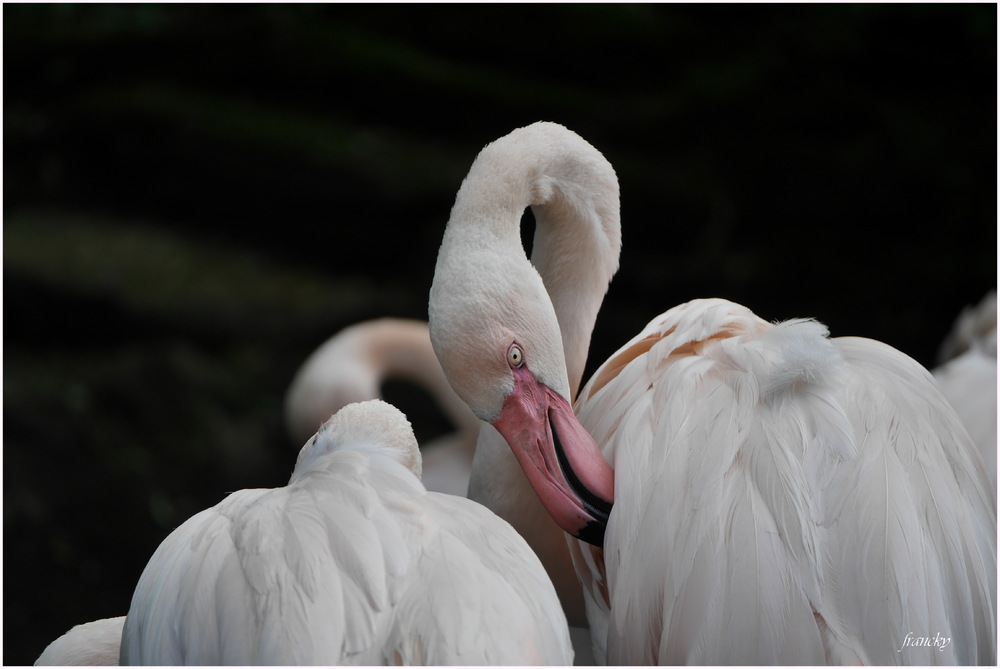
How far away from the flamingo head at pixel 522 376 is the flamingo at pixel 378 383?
5.78 ft

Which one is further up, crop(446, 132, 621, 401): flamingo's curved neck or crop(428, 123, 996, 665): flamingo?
crop(446, 132, 621, 401): flamingo's curved neck

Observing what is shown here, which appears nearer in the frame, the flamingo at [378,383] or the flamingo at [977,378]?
the flamingo at [977,378]

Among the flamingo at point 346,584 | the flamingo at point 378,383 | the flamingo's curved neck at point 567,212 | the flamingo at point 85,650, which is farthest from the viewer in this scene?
the flamingo at point 378,383

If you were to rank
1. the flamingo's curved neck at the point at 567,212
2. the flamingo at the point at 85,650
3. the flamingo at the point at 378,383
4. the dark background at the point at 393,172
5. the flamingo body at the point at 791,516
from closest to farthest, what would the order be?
the flamingo body at the point at 791,516 < the flamingo at the point at 85,650 < the flamingo's curved neck at the point at 567,212 < the flamingo at the point at 378,383 < the dark background at the point at 393,172

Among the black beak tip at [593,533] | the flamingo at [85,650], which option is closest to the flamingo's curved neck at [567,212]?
the black beak tip at [593,533]

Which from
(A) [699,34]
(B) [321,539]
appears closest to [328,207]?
(A) [699,34]

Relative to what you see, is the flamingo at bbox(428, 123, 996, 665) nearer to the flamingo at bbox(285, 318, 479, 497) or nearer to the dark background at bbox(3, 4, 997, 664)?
the flamingo at bbox(285, 318, 479, 497)

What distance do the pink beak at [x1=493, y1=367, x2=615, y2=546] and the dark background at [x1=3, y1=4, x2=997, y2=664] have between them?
3.02m

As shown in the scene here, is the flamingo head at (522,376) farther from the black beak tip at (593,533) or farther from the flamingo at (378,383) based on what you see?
the flamingo at (378,383)

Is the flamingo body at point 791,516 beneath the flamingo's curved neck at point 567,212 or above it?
beneath

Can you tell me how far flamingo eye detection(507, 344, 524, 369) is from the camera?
2018mm

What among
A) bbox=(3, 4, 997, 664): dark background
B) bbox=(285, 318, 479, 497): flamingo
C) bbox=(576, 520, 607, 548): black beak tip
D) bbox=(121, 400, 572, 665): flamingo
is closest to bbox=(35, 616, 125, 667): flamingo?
bbox=(121, 400, 572, 665): flamingo

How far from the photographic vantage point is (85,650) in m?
2.12

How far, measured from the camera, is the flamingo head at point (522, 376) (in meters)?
1.96
